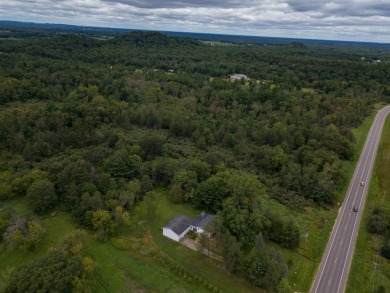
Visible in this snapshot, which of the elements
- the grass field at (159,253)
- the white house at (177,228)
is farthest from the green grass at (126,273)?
the white house at (177,228)

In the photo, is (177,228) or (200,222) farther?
(200,222)

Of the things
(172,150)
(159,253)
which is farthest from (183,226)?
(172,150)

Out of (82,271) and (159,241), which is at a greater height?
(82,271)

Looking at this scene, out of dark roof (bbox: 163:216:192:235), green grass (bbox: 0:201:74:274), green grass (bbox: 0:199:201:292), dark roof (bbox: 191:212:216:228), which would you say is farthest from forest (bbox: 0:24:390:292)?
dark roof (bbox: 163:216:192:235)

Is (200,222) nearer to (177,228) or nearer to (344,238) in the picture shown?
(177,228)

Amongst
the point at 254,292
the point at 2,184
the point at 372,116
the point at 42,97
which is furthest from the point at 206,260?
the point at 372,116

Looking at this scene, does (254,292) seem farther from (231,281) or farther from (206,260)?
(206,260)

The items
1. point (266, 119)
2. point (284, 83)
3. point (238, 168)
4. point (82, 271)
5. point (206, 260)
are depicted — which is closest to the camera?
point (82, 271)
